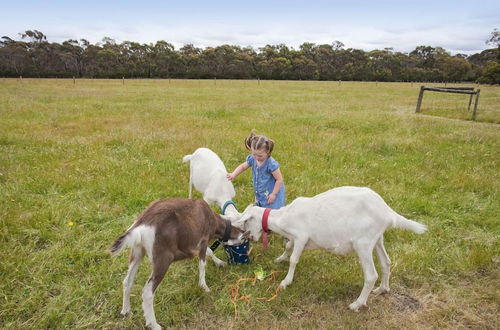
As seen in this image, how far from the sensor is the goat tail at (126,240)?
3236mm

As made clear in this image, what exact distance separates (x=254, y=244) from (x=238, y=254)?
658 mm

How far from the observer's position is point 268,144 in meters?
5.25

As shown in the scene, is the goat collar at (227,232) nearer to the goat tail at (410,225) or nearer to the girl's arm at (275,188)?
the girl's arm at (275,188)

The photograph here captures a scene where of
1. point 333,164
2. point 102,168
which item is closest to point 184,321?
point 102,168

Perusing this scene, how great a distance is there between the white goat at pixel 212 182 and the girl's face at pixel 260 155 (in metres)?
0.75

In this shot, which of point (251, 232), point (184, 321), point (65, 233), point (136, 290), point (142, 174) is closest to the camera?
point (184, 321)

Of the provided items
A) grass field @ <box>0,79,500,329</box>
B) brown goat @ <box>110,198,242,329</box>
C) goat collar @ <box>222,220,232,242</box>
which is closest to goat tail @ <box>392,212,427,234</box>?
grass field @ <box>0,79,500,329</box>

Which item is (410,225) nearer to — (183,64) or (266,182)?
(266,182)

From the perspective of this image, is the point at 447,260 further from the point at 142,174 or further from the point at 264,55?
the point at 264,55

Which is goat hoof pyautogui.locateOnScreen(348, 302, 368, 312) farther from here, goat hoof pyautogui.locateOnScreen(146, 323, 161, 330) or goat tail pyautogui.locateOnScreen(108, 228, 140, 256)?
goat tail pyautogui.locateOnScreen(108, 228, 140, 256)

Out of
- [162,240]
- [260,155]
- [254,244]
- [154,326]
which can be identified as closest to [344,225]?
[254,244]

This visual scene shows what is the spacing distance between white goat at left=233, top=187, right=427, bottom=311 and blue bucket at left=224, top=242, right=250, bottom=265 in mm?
227

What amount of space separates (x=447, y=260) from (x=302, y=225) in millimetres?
2301

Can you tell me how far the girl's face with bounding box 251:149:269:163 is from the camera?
526cm
